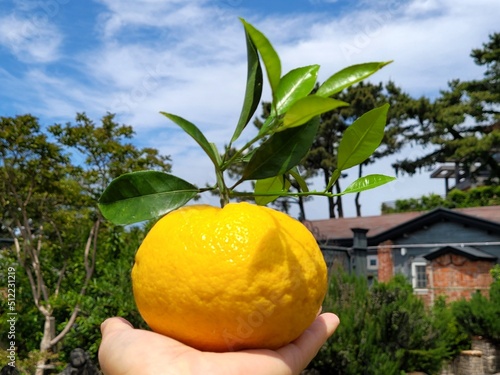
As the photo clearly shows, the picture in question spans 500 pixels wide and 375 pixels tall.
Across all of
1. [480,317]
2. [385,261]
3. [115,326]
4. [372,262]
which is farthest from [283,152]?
[372,262]

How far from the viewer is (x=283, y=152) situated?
1.09 metres

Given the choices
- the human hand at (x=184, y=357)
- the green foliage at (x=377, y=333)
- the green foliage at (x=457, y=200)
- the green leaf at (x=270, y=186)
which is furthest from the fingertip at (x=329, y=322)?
the green foliage at (x=457, y=200)

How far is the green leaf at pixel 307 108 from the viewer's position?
91 centimetres

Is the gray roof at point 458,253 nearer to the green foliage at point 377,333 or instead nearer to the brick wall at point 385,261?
the brick wall at point 385,261

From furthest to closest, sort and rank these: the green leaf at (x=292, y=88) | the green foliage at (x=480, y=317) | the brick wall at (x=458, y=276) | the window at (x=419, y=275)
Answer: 1. the window at (x=419, y=275)
2. the brick wall at (x=458, y=276)
3. the green foliage at (x=480, y=317)
4. the green leaf at (x=292, y=88)

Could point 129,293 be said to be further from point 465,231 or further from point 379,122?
point 465,231

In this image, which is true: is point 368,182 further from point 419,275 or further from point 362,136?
point 419,275

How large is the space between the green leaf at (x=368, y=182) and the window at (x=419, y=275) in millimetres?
14136

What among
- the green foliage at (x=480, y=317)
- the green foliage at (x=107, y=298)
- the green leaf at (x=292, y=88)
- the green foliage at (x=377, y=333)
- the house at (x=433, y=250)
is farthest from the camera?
the house at (x=433, y=250)

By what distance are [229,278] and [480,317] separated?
29.7ft

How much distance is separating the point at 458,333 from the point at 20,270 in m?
7.09

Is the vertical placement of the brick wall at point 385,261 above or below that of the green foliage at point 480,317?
above

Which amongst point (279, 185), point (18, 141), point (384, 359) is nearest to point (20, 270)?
point (18, 141)

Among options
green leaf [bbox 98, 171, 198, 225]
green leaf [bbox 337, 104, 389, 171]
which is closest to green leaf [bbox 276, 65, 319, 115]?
green leaf [bbox 337, 104, 389, 171]
